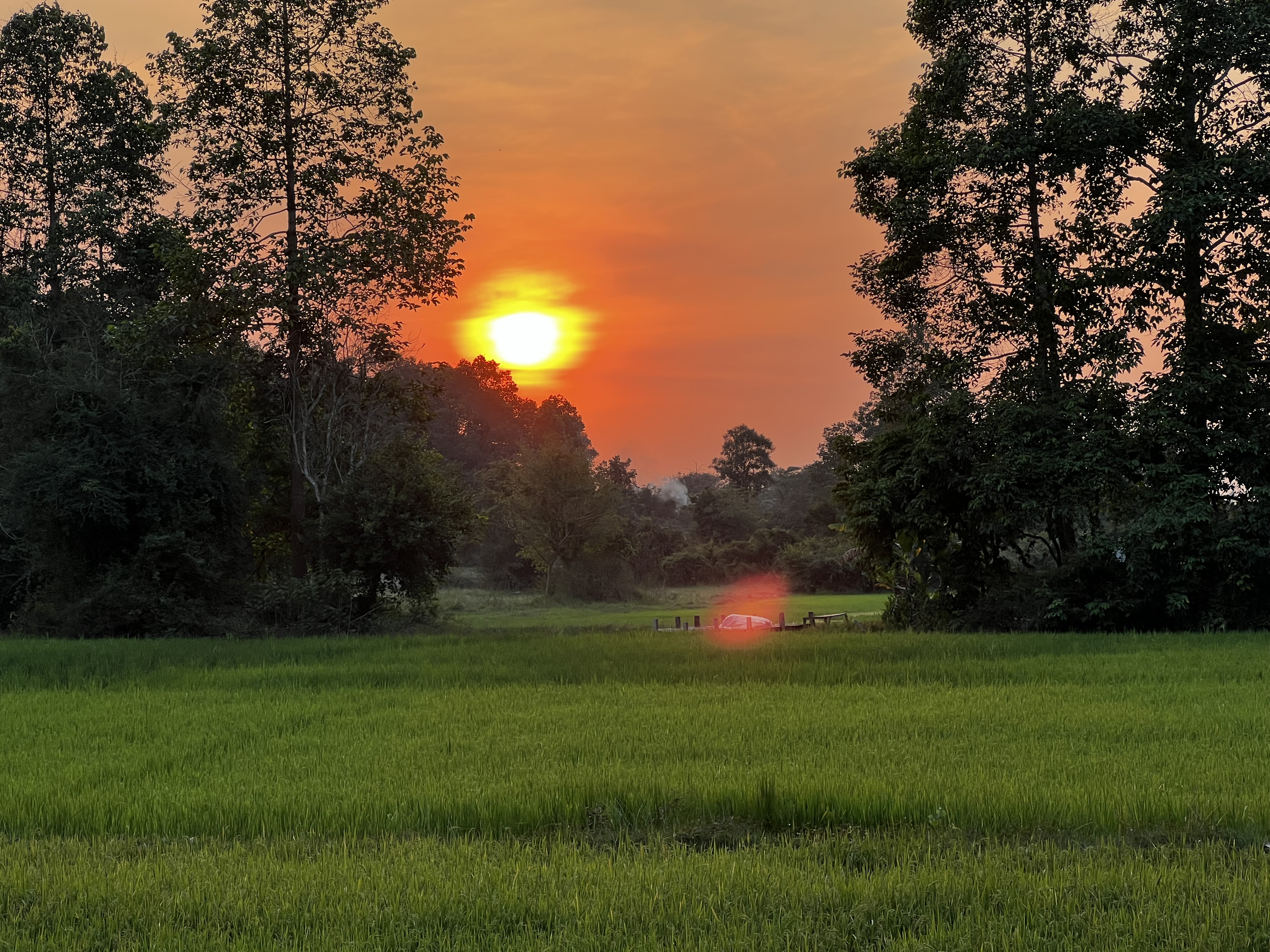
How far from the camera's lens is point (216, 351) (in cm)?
2791

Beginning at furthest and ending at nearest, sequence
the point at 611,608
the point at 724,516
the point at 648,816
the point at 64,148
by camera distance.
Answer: the point at 724,516, the point at 611,608, the point at 64,148, the point at 648,816

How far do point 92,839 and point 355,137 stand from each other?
25.2m

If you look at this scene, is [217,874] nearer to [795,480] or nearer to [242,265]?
[242,265]

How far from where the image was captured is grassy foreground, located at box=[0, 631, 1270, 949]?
554cm

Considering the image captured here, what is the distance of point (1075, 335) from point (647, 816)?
20.2 m

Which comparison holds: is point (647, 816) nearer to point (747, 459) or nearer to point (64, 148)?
point (64, 148)

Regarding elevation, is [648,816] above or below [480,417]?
below

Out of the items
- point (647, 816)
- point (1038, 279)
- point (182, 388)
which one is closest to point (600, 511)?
point (182, 388)

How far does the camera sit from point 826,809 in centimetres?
783

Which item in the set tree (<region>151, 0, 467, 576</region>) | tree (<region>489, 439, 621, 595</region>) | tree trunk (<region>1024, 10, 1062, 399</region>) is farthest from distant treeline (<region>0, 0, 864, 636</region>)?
tree (<region>489, 439, 621, 595</region>)

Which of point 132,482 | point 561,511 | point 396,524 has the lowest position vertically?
point 396,524

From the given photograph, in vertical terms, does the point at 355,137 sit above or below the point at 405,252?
above

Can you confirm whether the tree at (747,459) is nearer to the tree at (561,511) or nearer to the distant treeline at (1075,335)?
the tree at (561,511)

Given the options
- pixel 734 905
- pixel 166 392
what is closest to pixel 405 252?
pixel 166 392
